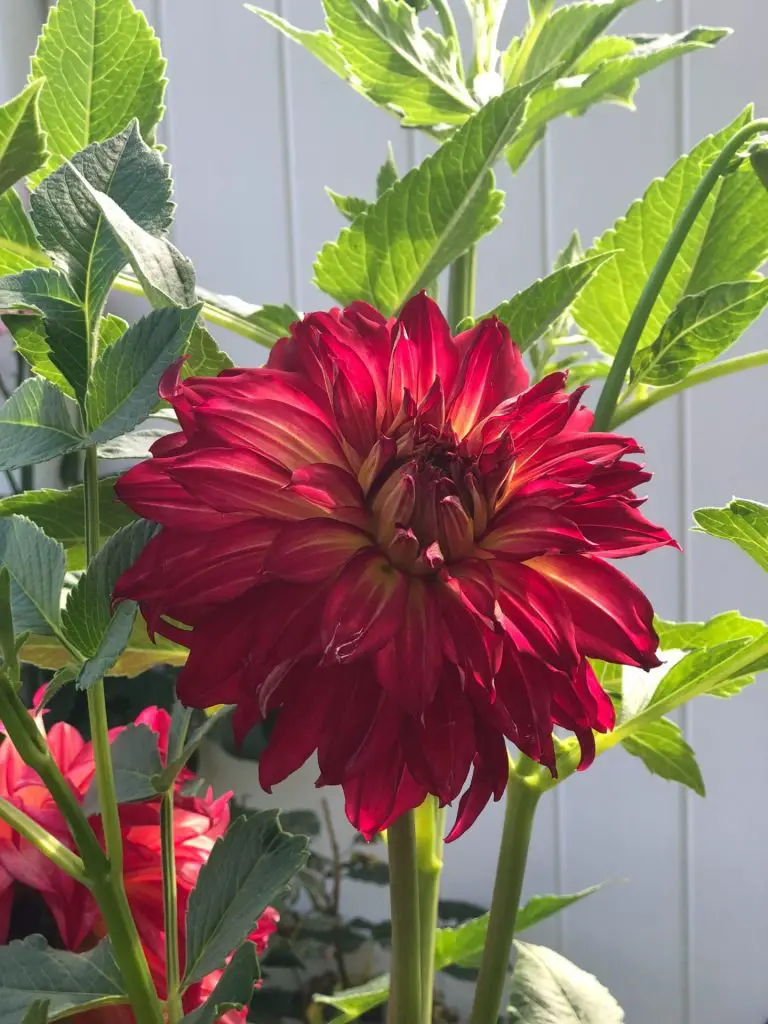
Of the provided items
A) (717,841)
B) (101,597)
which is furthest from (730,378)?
(101,597)

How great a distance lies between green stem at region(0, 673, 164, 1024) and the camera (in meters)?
0.18

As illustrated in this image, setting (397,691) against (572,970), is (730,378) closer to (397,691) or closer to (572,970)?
(572,970)

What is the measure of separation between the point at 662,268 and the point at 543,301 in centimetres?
3

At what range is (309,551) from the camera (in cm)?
16

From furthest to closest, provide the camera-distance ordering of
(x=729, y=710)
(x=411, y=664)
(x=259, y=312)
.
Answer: (x=729, y=710) → (x=259, y=312) → (x=411, y=664)

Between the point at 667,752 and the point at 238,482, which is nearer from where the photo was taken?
the point at 238,482

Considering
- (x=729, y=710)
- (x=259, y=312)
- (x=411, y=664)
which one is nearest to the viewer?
(x=411, y=664)

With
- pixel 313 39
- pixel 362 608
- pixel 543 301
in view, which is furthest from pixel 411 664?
pixel 313 39

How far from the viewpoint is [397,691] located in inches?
6.1

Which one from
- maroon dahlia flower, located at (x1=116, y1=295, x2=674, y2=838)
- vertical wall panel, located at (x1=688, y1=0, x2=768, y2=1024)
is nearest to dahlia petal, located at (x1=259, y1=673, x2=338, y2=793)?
maroon dahlia flower, located at (x1=116, y1=295, x2=674, y2=838)

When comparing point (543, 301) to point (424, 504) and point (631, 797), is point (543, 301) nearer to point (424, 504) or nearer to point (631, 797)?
point (424, 504)

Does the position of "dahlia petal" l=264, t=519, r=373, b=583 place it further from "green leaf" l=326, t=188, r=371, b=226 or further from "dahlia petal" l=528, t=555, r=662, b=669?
"green leaf" l=326, t=188, r=371, b=226

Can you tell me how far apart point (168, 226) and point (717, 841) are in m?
0.64

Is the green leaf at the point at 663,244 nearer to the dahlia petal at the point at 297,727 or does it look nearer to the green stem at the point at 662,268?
the green stem at the point at 662,268
